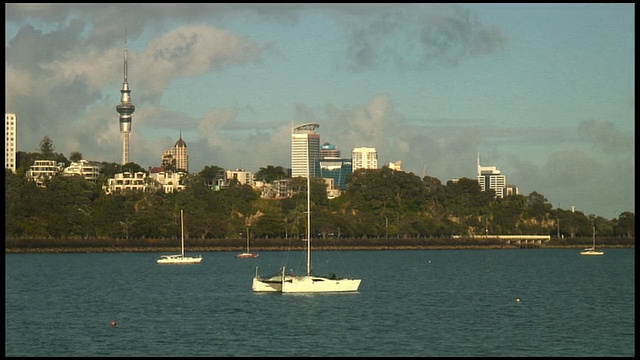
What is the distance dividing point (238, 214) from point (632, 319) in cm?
12652

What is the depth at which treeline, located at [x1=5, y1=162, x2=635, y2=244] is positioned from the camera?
540 feet

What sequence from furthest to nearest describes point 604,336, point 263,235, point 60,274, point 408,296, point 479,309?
point 263,235 < point 60,274 < point 408,296 < point 479,309 < point 604,336

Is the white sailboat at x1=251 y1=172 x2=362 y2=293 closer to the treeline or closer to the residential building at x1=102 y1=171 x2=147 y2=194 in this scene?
the treeline

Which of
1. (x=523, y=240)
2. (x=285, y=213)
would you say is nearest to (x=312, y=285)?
(x=285, y=213)

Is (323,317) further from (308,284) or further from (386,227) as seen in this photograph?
(386,227)

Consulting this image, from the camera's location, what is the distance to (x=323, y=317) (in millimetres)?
54781

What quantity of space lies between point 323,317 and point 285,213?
126 metres

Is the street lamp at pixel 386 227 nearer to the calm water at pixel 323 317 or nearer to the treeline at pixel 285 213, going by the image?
the treeline at pixel 285 213

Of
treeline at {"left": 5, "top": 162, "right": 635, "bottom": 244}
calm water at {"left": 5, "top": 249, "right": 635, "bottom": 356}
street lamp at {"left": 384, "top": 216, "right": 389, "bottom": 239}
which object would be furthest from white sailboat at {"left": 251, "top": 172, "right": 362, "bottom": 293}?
street lamp at {"left": 384, "top": 216, "right": 389, "bottom": 239}

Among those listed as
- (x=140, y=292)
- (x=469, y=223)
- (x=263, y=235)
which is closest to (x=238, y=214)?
(x=263, y=235)

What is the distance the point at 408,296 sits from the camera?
6881 centimetres

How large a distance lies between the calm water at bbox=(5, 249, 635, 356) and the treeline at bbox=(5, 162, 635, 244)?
7185cm

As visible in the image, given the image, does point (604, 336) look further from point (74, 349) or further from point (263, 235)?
point (263, 235)

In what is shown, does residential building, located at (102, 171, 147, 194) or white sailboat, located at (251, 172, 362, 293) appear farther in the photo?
residential building, located at (102, 171, 147, 194)
